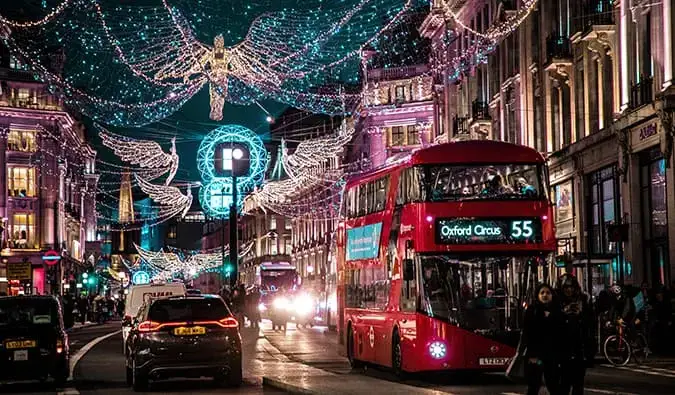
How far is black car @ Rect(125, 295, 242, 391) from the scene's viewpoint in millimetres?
21547

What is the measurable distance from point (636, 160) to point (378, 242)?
1585 centimetres

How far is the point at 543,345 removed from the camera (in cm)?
1438

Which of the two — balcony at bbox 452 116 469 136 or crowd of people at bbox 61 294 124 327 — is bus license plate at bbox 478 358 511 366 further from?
crowd of people at bbox 61 294 124 327

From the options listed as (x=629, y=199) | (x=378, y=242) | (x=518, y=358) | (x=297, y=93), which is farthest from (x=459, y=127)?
(x=518, y=358)

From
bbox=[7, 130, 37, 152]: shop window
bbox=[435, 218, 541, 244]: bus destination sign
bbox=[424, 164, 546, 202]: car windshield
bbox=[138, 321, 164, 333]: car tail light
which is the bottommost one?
bbox=[138, 321, 164, 333]: car tail light

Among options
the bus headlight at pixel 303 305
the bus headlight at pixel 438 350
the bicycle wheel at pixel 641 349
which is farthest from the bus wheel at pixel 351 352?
the bus headlight at pixel 303 305

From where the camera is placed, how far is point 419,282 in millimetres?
22719

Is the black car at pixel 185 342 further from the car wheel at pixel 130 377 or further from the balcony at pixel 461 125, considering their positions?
the balcony at pixel 461 125

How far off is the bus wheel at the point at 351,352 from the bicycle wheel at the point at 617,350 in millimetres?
5487

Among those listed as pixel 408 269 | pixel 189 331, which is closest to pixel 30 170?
pixel 189 331

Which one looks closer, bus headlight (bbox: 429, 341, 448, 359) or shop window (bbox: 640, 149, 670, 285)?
bus headlight (bbox: 429, 341, 448, 359)

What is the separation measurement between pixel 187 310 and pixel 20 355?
3.16 metres

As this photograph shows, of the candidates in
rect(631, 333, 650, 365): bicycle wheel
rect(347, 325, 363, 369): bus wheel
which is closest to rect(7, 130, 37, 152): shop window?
Answer: rect(347, 325, 363, 369): bus wheel

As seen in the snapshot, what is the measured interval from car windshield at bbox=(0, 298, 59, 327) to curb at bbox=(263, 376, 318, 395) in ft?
13.7
